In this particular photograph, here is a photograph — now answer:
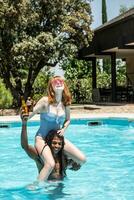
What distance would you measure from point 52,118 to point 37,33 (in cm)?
1652

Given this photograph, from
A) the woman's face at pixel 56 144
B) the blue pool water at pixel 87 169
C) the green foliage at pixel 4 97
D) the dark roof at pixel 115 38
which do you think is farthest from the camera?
the green foliage at pixel 4 97

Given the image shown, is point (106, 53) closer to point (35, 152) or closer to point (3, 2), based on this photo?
point (3, 2)

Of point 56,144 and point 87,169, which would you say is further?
point 87,169

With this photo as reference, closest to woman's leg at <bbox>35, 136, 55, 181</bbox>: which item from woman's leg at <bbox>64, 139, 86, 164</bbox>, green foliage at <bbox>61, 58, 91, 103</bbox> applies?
woman's leg at <bbox>64, 139, 86, 164</bbox>

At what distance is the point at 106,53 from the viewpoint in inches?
1005

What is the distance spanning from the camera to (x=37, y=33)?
22578 millimetres

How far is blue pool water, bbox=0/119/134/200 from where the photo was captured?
6523mm

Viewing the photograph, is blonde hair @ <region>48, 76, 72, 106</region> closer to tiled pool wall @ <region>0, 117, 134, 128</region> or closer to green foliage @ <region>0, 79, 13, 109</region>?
tiled pool wall @ <region>0, 117, 134, 128</region>

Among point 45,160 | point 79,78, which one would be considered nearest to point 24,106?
point 45,160

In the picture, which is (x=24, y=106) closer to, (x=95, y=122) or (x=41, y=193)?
(x=41, y=193)

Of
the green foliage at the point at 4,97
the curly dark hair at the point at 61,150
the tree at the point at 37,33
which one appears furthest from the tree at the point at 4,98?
the curly dark hair at the point at 61,150

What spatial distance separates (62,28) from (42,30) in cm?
109

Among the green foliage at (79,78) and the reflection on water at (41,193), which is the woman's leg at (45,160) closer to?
the reflection on water at (41,193)

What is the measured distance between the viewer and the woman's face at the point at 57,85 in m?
6.43
